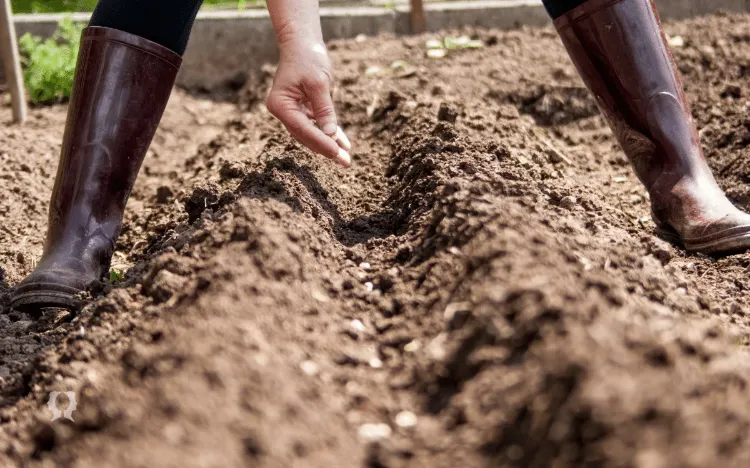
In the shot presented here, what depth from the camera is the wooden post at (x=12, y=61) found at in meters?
3.71

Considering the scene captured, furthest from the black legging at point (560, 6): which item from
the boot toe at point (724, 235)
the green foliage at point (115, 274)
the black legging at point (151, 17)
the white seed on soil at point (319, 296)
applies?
the green foliage at point (115, 274)

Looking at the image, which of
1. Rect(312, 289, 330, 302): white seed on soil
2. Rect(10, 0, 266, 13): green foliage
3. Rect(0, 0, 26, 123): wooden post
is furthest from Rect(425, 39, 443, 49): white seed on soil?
Rect(312, 289, 330, 302): white seed on soil

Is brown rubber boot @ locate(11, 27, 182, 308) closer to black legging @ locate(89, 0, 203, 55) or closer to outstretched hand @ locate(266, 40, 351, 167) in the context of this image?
black legging @ locate(89, 0, 203, 55)

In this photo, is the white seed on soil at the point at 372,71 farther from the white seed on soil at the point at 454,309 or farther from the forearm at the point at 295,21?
the white seed on soil at the point at 454,309

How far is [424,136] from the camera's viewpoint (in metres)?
2.73

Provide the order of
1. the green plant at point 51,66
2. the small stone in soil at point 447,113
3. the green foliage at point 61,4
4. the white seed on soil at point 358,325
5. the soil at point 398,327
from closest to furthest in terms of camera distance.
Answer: the soil at point 398,327
the white seed on soil at point 358,325
the small stone in soil at point 447,113
the green plant at point 51,66
the green foliage at point 61,4

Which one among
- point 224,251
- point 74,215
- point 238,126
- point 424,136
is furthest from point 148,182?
point 224,251

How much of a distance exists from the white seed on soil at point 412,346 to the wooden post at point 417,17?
3.42 meters

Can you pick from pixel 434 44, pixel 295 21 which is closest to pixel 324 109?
pixel 295 21

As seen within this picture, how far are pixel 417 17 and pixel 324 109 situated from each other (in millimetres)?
2560

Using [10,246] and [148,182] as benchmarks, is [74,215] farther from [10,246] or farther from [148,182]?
[148,182]

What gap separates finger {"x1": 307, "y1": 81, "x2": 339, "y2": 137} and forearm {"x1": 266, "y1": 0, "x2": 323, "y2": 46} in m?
0.14

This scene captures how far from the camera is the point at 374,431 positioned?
1335mm

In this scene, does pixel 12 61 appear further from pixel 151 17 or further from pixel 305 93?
pixel 305 93
